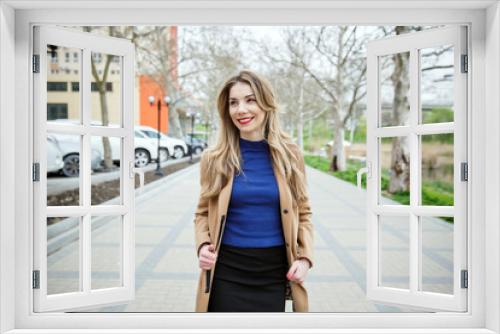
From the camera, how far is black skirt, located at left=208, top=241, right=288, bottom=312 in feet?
6.73

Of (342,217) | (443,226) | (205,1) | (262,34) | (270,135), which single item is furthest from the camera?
(262,34)

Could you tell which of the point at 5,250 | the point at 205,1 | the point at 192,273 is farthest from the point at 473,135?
the point at 192,273

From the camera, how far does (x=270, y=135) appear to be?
2.21 metres

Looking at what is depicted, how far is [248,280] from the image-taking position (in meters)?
2.05

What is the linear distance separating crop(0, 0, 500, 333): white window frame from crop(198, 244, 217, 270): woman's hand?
22 cm

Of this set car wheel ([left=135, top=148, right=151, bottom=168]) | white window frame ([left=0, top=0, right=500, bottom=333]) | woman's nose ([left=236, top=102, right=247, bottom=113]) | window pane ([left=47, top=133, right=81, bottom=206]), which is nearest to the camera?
white window frame ([left=0, top=0, right=500, bottom=333])

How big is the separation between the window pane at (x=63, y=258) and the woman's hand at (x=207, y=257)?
1.08 meters

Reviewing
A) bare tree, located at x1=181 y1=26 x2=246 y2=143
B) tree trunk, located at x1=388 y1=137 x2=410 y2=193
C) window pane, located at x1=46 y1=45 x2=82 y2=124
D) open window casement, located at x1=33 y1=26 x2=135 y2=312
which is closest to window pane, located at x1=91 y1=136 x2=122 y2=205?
window pane, located at x1=46 y1=45 x2=82 y2=124

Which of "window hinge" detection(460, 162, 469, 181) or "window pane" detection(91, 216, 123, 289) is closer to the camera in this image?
"window hinge" detection(460, 162, 469, 181)

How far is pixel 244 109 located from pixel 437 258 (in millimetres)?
2772

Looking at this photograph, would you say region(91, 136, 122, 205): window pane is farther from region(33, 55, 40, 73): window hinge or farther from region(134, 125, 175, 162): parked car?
region(33, 55, 40, 73): window hinge

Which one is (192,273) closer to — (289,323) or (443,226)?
(289,323)

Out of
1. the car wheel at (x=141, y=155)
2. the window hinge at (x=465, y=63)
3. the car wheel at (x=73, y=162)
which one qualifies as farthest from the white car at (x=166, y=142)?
the window hinge at (x=465, y=63)

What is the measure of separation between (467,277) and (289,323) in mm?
782
